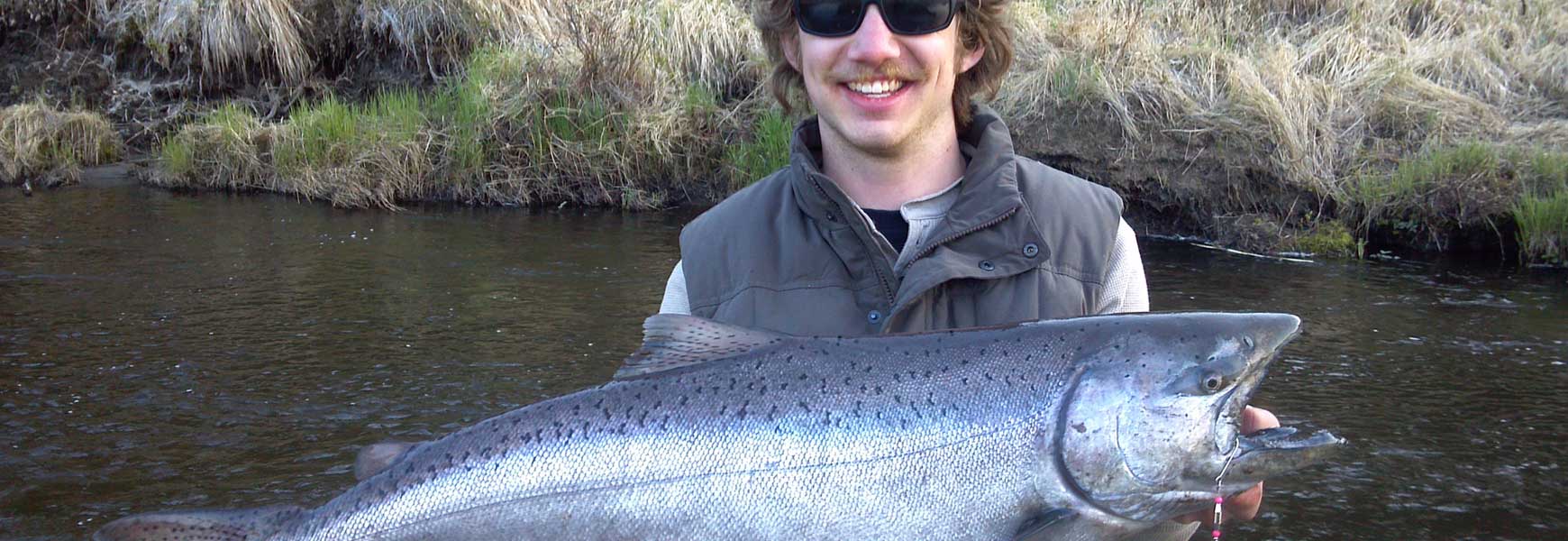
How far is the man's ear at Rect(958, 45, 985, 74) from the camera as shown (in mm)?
2838

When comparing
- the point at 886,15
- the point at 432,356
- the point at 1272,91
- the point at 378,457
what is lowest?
the point at 432,356

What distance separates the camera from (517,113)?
11.4 meters

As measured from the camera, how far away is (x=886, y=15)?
2541mm

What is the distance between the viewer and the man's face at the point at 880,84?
8.27 feet

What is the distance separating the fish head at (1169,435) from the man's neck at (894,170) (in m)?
0.62

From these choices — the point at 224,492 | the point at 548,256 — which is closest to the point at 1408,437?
the point at 224,492

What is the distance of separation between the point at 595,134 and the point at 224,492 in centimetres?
673

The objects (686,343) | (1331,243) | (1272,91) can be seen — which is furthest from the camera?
(1272,91)

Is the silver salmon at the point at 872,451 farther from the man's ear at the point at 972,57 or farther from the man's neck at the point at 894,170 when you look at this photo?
the man's ear at the point at 972,57

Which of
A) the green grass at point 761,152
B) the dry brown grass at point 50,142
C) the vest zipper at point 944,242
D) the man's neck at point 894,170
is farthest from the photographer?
the dry brown grass at point 50,142

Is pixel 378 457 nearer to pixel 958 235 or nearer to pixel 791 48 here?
pixel 958 235

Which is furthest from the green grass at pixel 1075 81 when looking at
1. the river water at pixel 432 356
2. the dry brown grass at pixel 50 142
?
the dry brown grass at pixel 50 142

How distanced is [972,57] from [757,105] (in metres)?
8.98

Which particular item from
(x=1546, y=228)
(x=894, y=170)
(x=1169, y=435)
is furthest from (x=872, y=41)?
(x=1546, y=228)
